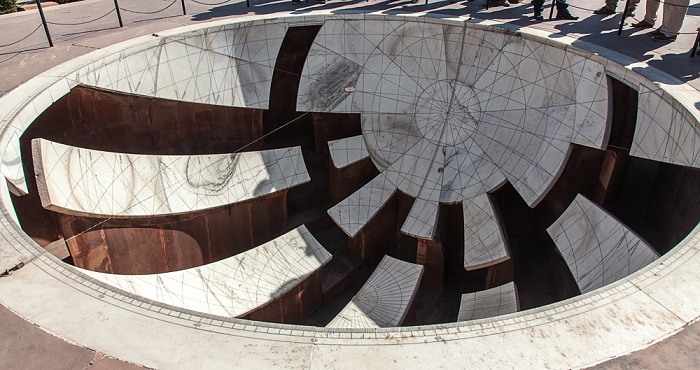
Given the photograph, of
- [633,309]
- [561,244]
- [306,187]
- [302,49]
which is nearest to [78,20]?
[302,49]

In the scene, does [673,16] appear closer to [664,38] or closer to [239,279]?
[664,38]

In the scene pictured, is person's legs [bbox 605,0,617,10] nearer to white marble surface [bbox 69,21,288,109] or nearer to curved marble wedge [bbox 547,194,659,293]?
curved marble wedge [bbox 547,194,659,293]

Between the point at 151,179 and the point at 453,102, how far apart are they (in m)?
6.30

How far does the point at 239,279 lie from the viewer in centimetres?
950

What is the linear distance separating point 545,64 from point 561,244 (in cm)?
371

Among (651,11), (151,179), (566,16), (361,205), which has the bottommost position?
(361,205)

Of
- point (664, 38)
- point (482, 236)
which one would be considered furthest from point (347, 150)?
point (664, 38)

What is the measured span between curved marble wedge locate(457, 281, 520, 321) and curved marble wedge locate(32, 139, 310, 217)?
14.1 ft

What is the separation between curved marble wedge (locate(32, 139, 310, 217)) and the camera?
8.75m

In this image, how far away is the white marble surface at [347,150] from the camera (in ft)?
37.9

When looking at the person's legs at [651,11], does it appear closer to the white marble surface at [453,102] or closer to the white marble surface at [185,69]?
the white marble surface at [453,102]

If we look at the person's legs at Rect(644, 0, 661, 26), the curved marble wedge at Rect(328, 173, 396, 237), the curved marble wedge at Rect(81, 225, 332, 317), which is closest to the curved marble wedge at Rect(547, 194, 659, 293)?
the curved marble wedge at Rect(328, 173, 396, 237)

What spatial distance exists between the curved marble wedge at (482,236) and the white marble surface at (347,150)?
247cm

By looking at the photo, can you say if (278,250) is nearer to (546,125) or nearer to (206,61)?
(206,61)
